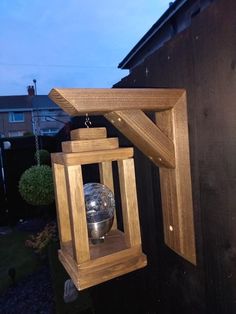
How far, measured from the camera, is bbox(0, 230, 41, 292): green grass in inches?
152

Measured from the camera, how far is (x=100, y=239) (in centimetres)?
81

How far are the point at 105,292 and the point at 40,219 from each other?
4721mm

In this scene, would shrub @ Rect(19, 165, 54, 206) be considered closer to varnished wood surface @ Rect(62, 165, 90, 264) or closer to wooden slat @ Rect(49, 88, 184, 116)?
varnished wood surface @ Rect(62, 165, 90, 264)

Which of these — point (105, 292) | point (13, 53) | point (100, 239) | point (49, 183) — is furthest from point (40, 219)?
point (13, 53)

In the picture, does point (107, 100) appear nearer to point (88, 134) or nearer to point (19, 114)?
point (88, 134)

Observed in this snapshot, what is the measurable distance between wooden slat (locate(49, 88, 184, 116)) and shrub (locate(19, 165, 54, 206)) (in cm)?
376

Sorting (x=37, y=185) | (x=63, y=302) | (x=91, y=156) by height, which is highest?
(x=91, y=156)

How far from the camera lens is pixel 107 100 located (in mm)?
586

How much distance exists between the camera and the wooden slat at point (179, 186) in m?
0.71

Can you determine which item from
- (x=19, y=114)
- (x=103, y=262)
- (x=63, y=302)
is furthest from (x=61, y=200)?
(x=19, y=114)

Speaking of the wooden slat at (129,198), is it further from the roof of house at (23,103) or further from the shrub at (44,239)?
the roof of house at (23,103)

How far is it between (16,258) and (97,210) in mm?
4272

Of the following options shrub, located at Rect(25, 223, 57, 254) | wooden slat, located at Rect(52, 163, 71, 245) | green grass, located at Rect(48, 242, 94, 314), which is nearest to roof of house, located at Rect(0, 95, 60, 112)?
shrub, located at Rect(25, 223, 57, 254)

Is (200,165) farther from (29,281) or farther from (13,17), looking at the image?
(13,17)
